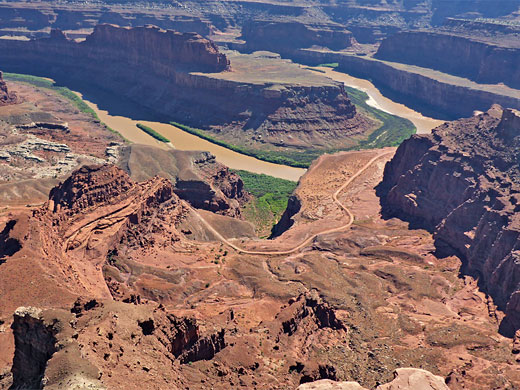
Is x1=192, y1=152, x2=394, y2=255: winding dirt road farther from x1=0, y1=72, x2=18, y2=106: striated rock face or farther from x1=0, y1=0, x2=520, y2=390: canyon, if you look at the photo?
x1=0, y1=72, x2=18, y2=106: striated rock face

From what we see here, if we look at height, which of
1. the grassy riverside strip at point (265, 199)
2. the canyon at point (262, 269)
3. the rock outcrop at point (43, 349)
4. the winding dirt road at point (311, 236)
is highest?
the rock outcrop at point (43, 349)

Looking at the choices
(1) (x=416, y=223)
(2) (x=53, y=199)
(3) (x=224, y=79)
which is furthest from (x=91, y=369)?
(3) (x=224, y=79)

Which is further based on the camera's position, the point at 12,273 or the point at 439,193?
the point at 439,193

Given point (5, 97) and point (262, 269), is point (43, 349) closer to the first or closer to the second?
point (262, 269)

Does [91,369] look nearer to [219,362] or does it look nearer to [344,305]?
[219,362]

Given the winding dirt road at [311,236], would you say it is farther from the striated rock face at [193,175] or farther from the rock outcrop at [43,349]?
the rock outcrop at [43,349]

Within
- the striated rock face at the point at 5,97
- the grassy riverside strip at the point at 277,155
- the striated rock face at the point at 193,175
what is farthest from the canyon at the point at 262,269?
the striated rock face at the point at 5,97
